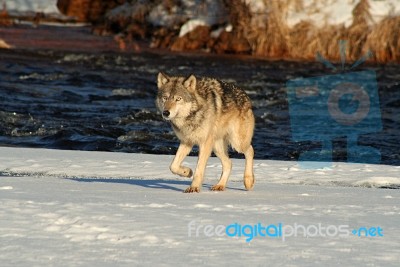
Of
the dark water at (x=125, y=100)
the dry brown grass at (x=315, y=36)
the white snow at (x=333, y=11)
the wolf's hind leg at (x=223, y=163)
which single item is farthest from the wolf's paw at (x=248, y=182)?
the white snow at (x=333, y=11)

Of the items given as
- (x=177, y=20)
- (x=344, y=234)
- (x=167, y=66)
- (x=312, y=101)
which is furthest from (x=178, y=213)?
(x=177, y=20)

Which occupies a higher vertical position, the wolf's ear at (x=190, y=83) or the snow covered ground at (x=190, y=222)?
the wolf's ear at (x=190, y=83)

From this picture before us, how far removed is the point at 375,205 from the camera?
8273 mm

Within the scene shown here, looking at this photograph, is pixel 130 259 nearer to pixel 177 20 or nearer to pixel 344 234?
pixel 344 234

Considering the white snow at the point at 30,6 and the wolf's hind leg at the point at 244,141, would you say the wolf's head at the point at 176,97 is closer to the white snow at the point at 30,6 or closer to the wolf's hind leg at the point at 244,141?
the wolf's hind leg at the point at 244,141

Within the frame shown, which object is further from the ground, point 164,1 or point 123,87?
point 164,1

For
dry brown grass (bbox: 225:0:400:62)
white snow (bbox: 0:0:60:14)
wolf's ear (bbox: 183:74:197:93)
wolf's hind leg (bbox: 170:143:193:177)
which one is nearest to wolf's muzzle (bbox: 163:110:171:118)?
wolf's ear (bbox: 183:74:197:93)

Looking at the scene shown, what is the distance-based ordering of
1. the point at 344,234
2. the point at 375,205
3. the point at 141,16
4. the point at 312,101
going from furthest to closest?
the point at 141,16
the point at 312,101
the point at 375,205
the point at 344,234

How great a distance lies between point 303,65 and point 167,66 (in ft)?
12.8

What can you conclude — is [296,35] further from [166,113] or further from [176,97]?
[166,113]

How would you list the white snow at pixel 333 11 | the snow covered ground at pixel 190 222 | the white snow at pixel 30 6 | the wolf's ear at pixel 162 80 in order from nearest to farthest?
1. the snow covered ground at pixel 190 222
2. the wolf's ear at pixel 162 80
3. the white snow at pixel 333 11
4. the white snow at pixel 30 6

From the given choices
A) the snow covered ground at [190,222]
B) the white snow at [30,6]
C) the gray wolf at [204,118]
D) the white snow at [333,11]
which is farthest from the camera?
the white snow at [30,6]

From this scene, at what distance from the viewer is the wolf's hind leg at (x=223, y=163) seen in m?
9.30

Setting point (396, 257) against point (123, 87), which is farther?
point (123, 87)
